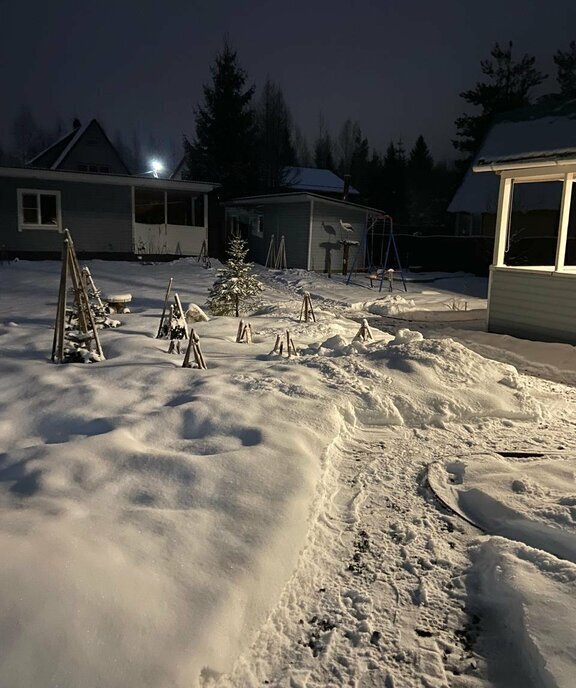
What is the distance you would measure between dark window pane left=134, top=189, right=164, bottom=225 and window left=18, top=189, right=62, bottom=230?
2837 millimetres

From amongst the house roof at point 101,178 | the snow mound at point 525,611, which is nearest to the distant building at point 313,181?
the house roof at point 101,178

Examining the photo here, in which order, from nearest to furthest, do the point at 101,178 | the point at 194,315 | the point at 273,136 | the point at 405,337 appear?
the point at 405,337 < the point at 194,315 < the point at 101,178 < the point at 273,136

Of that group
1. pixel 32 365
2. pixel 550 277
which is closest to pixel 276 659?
pixel 32 365

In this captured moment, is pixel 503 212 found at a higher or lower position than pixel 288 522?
Answer: higher

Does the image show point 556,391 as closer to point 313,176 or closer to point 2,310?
point 2,310

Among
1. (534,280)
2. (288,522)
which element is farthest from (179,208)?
(288,522)

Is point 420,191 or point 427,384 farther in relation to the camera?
point 420,191

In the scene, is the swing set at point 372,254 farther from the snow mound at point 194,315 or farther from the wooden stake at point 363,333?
the wooden stake at point 363,333

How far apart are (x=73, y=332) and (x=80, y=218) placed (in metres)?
14.7

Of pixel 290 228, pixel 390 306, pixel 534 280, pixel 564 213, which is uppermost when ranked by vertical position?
pixel 290 228

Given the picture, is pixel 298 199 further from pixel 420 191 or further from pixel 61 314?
pixel 420 191

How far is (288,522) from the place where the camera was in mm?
3252

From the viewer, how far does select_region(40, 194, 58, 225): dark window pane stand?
1975 cm

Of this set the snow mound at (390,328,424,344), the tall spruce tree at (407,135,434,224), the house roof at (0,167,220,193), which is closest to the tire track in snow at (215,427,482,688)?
the snow mound at (390,328,424,344)
